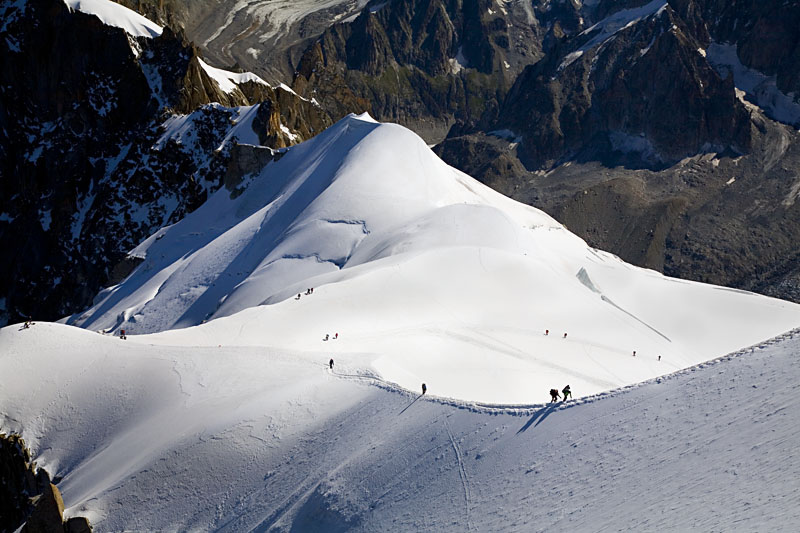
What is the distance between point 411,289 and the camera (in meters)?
52.9

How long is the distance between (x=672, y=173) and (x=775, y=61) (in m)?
37.7

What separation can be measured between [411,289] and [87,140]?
7660 cm

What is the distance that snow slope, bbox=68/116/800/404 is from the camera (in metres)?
44.8

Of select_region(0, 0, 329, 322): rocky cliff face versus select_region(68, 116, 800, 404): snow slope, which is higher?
select_region(0, 0, 329, 322): rocky cliff face

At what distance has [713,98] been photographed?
604 feet

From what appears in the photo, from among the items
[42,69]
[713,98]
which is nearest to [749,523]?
[42,69]

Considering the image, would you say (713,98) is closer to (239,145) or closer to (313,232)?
(239,145)

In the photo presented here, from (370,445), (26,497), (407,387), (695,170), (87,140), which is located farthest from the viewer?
(695,170)

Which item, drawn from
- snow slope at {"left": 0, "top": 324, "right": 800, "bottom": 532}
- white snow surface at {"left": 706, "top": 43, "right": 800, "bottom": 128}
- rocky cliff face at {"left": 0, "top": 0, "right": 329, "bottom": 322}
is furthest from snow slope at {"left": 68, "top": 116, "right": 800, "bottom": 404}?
white snow surface at {"left": 706, "top": 43, "right": 800, "bottom": 128}

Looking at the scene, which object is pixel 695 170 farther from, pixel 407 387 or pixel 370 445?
pixel 370 445

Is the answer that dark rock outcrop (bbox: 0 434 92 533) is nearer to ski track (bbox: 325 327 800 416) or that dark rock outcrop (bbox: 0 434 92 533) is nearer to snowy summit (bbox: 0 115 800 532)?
snowy summit (bbox: 0 115 800 532)

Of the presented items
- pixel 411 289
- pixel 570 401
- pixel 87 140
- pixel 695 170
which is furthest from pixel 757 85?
pixel 570 401

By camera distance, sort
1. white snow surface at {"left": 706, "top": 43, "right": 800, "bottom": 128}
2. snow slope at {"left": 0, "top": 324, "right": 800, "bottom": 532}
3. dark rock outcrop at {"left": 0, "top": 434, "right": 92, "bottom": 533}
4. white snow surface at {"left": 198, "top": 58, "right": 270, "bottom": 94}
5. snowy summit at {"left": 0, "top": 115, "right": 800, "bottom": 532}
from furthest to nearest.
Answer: white snow surface at {"left": 706, "top": 43, "right": 800, "bottom": 128}, white snow surface at {"left": 198, "top": 58, "right": 270, "bottom": 94}, dark rock outcrop at {"left": 0, "top": 434, "right": 92, "bottom": 533}, snowy summit at {"left": 0, "top": 115, "right": 800, "bottom": 532}, snow slope at {"left": 0, "top": 324, "right": 800, "bottom": 532}

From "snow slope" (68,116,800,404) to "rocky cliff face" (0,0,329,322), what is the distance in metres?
13.2
